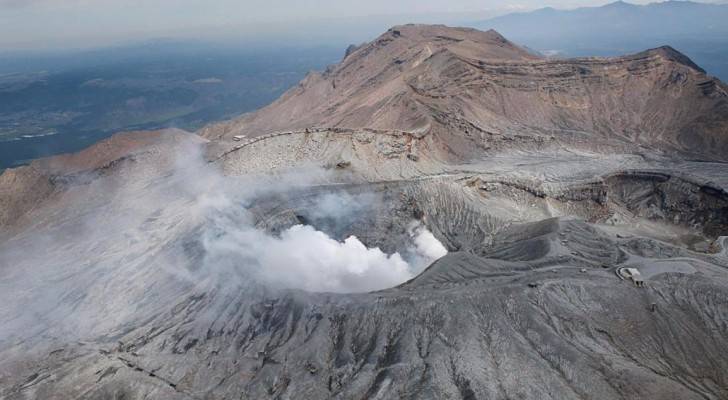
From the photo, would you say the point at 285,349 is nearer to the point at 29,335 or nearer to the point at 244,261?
the point at 244,261

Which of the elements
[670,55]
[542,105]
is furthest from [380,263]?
[670,55]

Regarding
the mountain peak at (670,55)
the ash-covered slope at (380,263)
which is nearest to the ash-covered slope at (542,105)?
the mountain peak at (670,55)

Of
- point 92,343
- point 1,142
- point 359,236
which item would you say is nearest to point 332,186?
point 359,236

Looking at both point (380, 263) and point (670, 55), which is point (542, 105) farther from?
point (380, 263)

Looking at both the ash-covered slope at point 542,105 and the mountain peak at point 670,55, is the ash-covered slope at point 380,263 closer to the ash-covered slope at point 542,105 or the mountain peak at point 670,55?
the ash-covered slope at point 542,105

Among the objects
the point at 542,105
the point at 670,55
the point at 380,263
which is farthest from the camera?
the point at 670,55

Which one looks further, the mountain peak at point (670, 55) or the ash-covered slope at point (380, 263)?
the mountain peak at point (670, 55)
